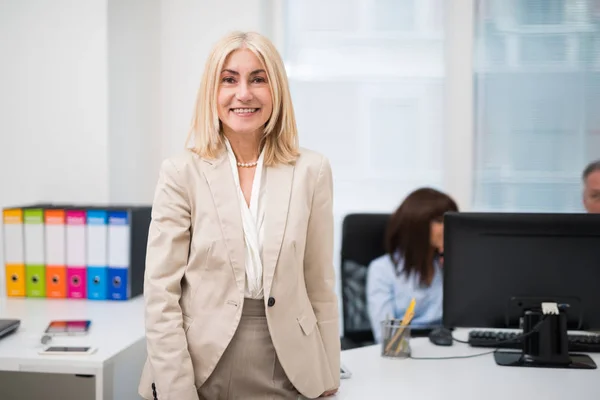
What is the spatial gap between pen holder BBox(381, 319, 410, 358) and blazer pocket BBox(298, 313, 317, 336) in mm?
485

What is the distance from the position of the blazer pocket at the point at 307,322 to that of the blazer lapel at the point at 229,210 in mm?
159

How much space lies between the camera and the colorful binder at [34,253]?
271 cm

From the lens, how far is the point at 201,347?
1.63m

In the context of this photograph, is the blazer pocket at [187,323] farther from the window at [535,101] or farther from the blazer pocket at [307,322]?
the window at [535,101]

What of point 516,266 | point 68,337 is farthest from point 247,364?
point 516,266

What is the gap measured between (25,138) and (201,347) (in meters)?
1.84

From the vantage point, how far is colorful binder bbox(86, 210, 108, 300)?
8.84 feet

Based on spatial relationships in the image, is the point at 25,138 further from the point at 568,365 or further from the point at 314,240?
the point at 568,365

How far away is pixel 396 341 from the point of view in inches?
83.4

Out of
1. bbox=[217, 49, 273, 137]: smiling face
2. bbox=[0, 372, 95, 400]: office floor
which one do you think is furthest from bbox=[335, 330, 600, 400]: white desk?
bbox=[0, 372, 95, 400]: office floor

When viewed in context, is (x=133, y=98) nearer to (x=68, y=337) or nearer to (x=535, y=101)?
(x=68, y=337)

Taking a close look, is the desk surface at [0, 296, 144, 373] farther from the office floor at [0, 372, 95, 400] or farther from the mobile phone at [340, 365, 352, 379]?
the mobile phone at [340, 365, 352, 379]

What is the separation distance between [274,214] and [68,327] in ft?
2.92

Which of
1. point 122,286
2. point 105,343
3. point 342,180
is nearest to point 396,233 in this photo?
point 342,180
